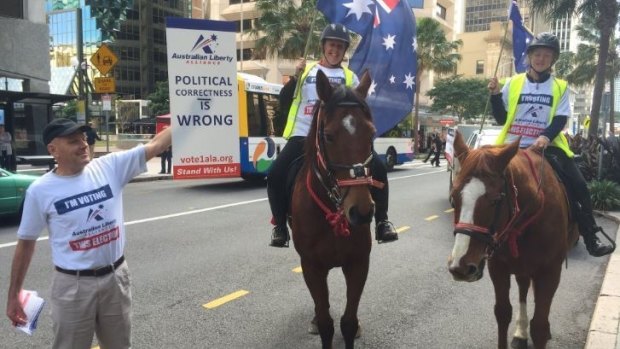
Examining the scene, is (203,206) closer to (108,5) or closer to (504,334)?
(504,334)

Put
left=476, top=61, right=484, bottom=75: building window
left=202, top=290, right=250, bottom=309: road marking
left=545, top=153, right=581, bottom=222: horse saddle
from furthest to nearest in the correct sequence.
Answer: left=476, top=61, right=484, bottom=75: building window < left=202, top=290, right=250, bottom=309: road marking < left=545, top=153, right=581, bottom=222: horse saddle

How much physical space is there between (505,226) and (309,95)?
6.62 ft

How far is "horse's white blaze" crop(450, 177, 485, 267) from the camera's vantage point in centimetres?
283

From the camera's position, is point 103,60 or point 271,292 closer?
point 271,292

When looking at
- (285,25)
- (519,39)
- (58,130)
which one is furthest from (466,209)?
(285,25)

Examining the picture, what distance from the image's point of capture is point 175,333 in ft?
14.7

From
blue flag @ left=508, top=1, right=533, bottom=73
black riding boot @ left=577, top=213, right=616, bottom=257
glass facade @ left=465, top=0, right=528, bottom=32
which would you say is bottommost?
black riding boot @ left=577, top=213, right=616, bottom=257

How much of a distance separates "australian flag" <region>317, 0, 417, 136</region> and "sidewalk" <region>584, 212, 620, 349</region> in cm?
283

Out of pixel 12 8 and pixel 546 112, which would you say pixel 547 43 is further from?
pixel 12 8

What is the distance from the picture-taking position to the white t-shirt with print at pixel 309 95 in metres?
4.28

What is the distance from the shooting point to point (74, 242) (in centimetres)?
287

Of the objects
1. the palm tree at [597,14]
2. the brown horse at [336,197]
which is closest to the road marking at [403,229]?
the brown horse at [336,197]

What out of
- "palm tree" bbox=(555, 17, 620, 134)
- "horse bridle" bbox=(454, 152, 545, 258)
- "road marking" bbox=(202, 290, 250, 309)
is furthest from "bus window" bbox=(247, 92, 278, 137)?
"palm tree" bbox=(555, 17, 620, 134)

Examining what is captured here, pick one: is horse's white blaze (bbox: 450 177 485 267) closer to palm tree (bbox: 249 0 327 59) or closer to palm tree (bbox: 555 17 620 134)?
palm tree (bbox: 249 0 327 59)
